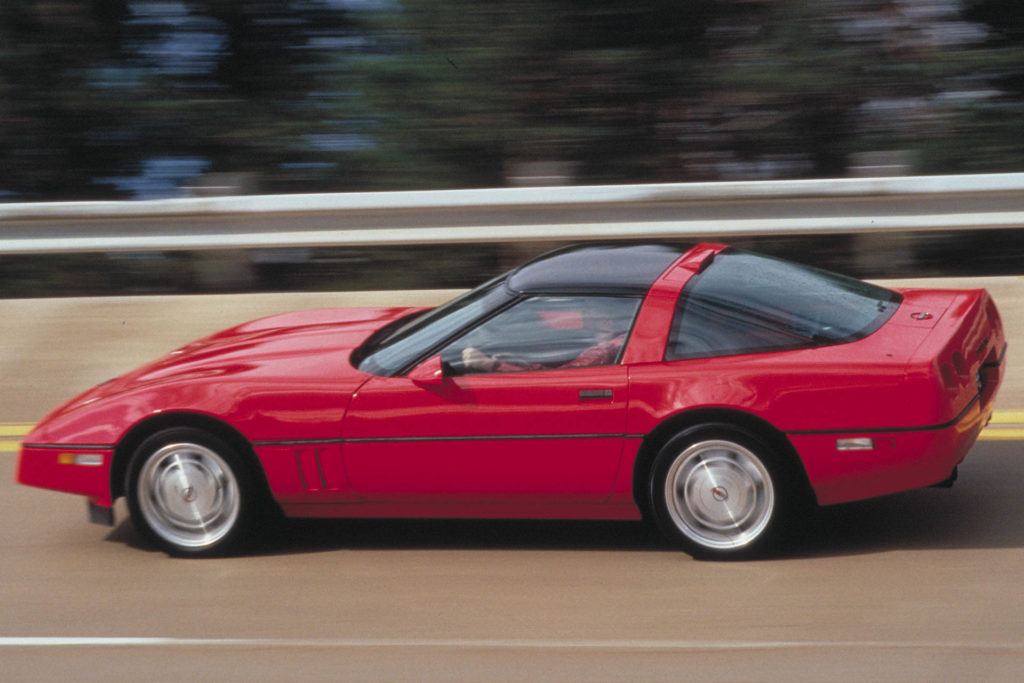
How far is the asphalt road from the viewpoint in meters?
3.99

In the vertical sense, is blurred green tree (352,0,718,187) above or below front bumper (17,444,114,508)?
above

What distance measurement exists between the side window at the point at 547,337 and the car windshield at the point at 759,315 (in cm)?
22

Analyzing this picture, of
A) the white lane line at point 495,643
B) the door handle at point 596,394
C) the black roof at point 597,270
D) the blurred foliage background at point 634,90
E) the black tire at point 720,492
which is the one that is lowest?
the white lane line at point 495,643

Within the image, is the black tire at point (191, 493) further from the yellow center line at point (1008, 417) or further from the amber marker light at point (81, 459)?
the yellow center line at point (1008, 417)

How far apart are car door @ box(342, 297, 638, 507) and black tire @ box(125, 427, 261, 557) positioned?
463 mm

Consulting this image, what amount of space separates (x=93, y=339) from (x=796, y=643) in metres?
5.23

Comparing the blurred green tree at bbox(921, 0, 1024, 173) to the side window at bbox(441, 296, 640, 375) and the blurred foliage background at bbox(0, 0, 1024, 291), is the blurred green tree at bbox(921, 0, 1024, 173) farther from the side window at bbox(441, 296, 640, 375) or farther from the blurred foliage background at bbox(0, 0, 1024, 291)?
the side window at bbox(441, 296, 640, 375)

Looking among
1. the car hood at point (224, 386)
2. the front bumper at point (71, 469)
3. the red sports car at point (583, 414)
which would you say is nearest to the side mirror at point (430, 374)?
the red sports car at point (583, 414)

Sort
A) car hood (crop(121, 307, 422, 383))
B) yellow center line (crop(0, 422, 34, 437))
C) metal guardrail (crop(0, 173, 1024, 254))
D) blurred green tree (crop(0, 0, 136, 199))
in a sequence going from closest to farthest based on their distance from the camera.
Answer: car hood (crop(121, 307, 422, 383))
yellow center line (crop(0, 422, 34, 437))
metal guardrail (crop(0, 173, 1024, 254))
blurred green tree (crop(0, 0, 136, 199))

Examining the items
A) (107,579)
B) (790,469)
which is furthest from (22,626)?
(790,469)

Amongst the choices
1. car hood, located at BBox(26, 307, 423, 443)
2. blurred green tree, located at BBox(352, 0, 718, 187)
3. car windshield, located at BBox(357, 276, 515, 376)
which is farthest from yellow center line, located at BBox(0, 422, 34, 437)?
blurred green tree, located at BBox(352, 0, 718, 187)

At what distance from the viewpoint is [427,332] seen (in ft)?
17.0

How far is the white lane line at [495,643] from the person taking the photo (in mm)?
3998

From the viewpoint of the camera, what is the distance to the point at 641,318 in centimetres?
485
